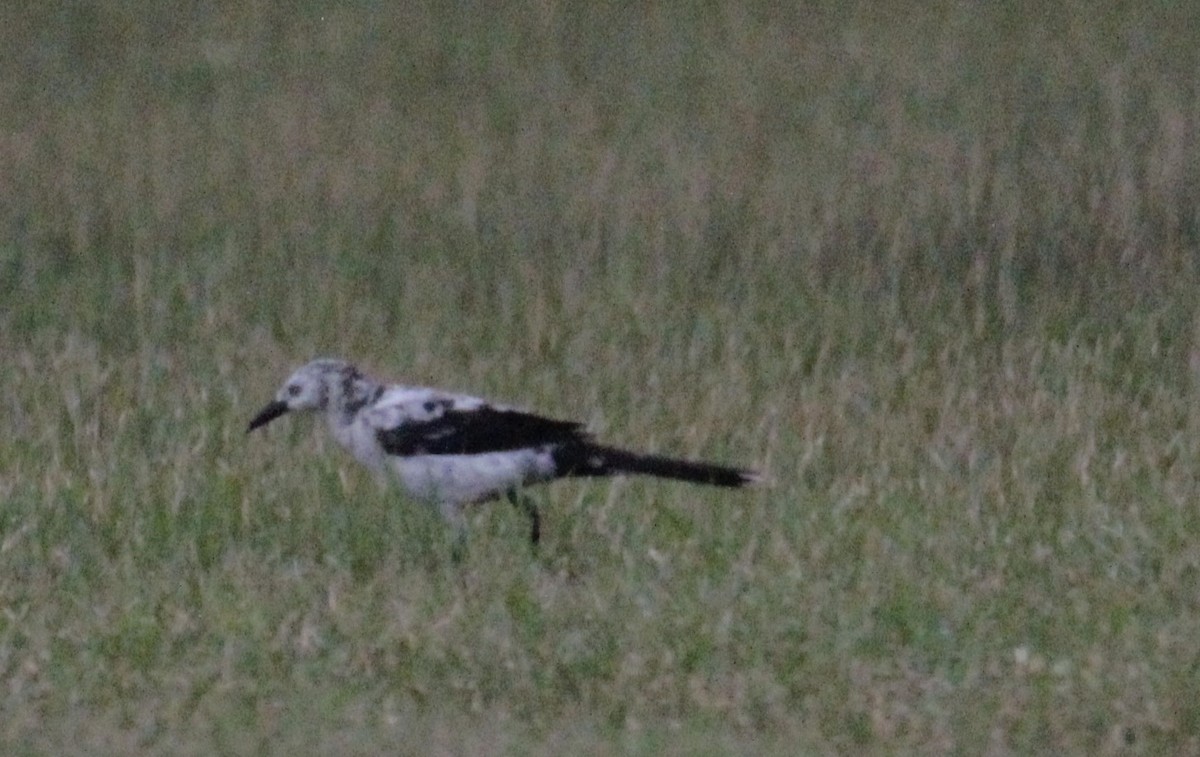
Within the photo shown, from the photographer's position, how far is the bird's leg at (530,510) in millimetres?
8977

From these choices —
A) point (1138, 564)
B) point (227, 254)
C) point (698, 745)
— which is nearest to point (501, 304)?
point (227, 254)

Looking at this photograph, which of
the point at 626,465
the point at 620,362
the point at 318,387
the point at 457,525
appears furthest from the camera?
the point at 620,362

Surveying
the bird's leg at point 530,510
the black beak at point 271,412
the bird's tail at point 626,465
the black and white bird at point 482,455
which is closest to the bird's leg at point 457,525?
the black and white bird at point 482,455

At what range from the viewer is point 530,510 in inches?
358

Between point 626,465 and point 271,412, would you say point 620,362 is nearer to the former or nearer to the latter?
point 271,412

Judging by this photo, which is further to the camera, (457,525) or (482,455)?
(482,455)

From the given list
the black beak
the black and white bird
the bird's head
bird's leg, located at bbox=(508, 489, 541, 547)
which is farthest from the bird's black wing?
the black beak

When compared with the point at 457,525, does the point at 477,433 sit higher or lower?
higher

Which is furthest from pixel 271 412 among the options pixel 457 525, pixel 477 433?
pixel 457 525

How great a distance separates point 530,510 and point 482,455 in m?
0.24

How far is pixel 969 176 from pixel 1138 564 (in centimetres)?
662

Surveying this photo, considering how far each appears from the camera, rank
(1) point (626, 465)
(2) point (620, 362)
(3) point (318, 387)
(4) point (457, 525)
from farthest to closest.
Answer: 1. (2) point (620, 362)
2. (3) point (318, 387)
3. (1) point (626, 465)
4. (4) point (457, 525)

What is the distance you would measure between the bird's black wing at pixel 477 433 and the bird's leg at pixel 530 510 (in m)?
0.17

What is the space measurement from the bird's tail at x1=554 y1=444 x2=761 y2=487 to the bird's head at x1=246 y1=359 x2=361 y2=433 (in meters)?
0.94
